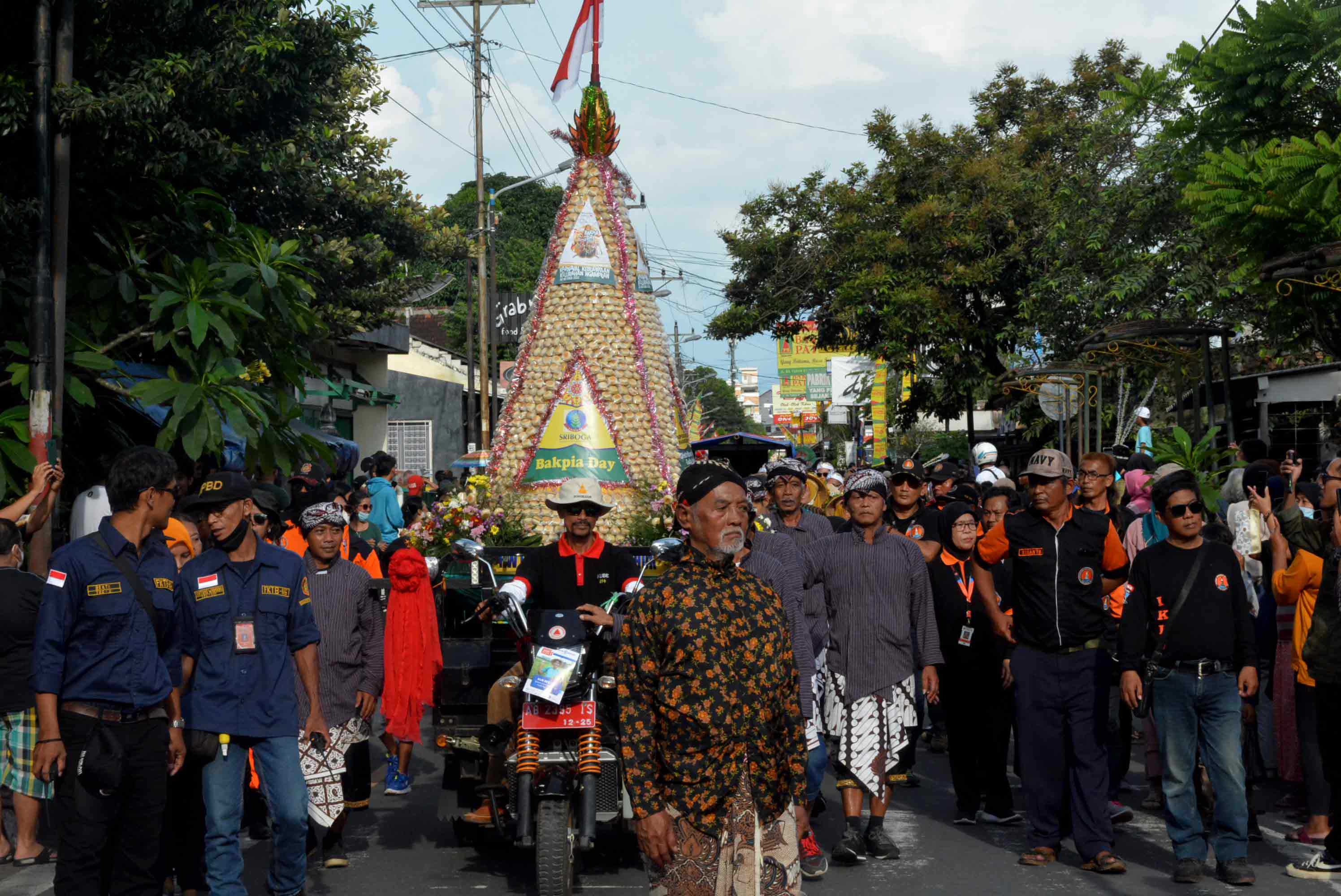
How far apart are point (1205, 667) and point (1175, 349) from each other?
9.08 meters

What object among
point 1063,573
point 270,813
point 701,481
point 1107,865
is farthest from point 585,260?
point 701,481

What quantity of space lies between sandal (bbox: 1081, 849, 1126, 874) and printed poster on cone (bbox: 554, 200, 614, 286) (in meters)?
6.78

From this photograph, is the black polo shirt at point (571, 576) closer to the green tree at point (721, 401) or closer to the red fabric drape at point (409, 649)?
the red fabric drape at point (409, 649)

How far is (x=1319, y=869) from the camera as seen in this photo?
22.7 ft

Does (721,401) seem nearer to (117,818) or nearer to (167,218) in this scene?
(167,218)

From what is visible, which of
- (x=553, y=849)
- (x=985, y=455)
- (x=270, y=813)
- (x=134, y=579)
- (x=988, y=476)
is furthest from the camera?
(x=985, y=455)

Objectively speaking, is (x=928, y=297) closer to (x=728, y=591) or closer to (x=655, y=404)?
(x=655, y=404)

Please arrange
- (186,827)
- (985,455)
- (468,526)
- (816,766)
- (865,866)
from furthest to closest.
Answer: (985,455), (468,526), (816,766), (865,866), (186,827)

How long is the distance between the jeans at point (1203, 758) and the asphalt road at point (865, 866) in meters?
0.22

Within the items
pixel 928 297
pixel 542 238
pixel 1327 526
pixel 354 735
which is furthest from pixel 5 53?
pixel 542 238

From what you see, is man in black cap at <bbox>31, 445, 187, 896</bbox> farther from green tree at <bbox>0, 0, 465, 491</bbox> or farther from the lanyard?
the lanyard

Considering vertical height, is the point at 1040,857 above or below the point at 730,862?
below

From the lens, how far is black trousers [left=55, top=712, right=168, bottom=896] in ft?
17.4

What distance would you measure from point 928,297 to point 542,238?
128 feet
